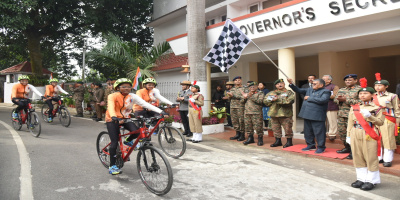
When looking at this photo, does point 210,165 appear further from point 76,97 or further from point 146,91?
point 76,97

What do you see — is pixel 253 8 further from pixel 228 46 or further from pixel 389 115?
pixel 389 115

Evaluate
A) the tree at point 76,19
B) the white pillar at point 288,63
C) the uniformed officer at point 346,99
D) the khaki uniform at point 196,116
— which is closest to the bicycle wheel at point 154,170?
the khaki uniform at point 196,116

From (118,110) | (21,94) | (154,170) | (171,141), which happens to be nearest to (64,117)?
(21,94)

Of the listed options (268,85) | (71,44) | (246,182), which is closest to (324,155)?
(246,182)

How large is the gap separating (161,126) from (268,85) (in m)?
10.3

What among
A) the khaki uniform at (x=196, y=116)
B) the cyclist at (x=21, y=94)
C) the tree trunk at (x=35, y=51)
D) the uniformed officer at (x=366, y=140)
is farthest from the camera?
the tree trunk at (x=35, y=51)

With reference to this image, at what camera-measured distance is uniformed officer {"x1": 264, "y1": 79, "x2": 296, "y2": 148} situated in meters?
7.40

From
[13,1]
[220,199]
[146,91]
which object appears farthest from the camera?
[13,1]

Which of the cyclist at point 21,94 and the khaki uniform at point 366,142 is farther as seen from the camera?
the cyclist at point 21,94

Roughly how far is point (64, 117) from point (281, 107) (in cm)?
808

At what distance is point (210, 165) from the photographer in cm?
598

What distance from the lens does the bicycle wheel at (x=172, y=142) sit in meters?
6.42

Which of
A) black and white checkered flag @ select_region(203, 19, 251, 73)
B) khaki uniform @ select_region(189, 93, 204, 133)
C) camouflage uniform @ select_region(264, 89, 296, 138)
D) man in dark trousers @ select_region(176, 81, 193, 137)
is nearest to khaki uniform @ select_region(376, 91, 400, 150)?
camouflage uniform @ select_region(264, 89, 296, 138)

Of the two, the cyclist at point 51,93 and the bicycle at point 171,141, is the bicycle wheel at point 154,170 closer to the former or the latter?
the bicycle at point 171,141
